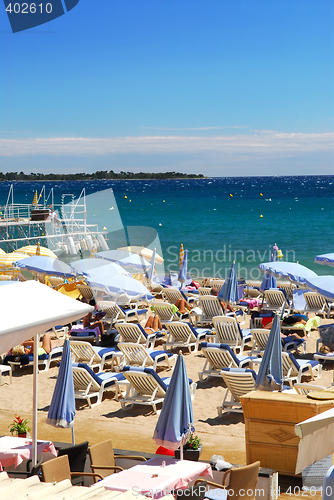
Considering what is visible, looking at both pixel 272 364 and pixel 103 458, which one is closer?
pixel 103 458

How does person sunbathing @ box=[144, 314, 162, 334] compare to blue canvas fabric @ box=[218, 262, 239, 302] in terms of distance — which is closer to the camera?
person sunbathing @ box=[144, 314, 162, 334]

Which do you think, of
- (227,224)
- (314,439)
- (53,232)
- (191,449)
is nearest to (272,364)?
(191,449)

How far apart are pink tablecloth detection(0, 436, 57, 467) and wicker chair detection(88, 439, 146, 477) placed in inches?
22.1

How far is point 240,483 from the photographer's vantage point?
13.4 ft

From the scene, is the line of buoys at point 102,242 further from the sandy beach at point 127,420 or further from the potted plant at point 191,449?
the potted plant at point 191,449

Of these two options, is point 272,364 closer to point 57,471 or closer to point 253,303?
point 57,471

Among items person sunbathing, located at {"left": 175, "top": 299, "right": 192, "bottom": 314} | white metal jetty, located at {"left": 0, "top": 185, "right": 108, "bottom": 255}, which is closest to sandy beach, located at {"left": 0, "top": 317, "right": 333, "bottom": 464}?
person sunbathing, located at {"left": 175, "top": 299, "right": 192, "bottom": 314}

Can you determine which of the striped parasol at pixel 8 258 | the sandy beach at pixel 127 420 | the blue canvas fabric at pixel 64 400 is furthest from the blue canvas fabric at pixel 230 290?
the striped parasol at pixel 8 258

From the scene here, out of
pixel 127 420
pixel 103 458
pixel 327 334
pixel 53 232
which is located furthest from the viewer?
pixel 53 232

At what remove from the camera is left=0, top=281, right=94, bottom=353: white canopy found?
3727 millimetres

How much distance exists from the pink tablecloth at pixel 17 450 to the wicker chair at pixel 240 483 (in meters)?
1.57

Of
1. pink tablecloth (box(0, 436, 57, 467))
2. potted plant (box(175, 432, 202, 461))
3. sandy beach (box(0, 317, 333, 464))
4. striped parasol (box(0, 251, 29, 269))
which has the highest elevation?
striped parasol (box(0, 251, 29, 269))

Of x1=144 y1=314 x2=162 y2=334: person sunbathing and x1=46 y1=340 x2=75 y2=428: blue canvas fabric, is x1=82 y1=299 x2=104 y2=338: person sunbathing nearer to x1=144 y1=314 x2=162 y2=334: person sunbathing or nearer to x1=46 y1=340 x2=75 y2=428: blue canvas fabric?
x1=144 y1=314 x2=162 y2=334: person sunbathing

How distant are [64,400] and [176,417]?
4.31 ft
